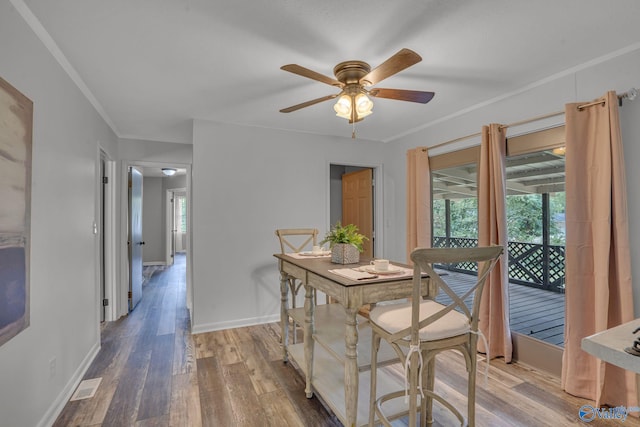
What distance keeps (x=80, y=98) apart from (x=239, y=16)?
Result: 1735 mm

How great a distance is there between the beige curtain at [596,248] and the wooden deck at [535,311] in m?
0.57

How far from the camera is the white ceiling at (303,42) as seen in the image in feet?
5.42

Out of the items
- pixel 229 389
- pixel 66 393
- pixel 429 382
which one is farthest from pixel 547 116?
pixel 66 393

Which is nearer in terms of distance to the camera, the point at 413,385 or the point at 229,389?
the point at 413,385

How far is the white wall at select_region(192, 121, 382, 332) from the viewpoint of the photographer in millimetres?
3461

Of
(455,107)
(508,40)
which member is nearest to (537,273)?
(455,107)

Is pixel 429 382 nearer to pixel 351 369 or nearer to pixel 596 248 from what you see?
pixel 351 369

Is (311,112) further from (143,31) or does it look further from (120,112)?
(120,112)

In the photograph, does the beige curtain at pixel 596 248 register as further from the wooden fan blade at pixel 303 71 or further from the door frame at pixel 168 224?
the door frame at pixel 168 224

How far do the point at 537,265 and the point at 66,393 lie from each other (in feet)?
13.1

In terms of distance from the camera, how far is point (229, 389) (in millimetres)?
2256

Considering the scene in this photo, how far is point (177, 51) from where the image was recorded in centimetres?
206

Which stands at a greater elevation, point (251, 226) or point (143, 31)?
point (143, 31)

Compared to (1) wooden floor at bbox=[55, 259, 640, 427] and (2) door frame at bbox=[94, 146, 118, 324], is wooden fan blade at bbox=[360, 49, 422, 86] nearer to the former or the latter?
(1) wooden floor at bbox=[55, 259, 640, 427]
